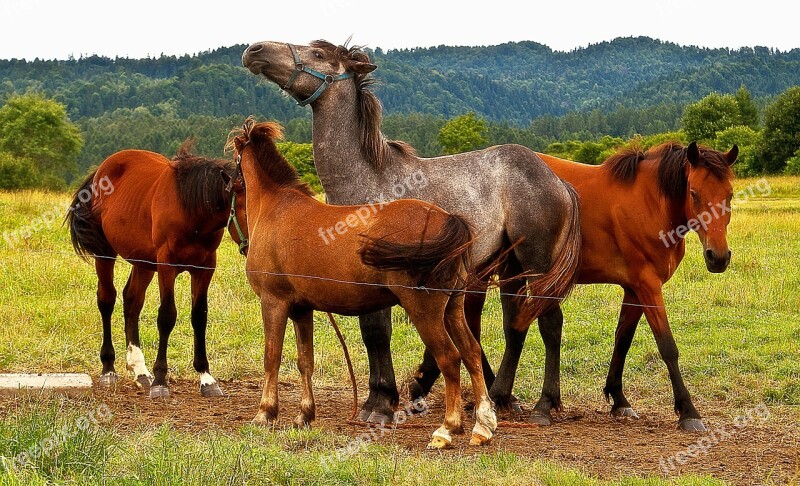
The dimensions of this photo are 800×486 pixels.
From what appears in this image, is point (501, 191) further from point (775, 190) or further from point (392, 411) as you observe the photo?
point (775, 190)

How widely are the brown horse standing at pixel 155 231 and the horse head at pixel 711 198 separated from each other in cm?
390

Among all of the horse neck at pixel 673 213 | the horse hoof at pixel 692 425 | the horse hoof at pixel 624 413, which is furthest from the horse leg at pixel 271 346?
the horse neck at pixel 673 213

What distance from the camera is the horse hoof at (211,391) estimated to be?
28.6 feet

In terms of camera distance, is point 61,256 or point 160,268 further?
point 61,256

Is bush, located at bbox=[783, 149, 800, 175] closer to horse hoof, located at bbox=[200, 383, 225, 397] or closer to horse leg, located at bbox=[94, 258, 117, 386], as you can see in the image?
horse leg, located at bbox=[94, 258, 117, 386]

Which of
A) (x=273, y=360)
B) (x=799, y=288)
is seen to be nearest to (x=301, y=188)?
(x=273, y=360)

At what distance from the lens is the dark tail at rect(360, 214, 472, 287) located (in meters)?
5.87

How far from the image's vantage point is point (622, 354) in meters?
8.38

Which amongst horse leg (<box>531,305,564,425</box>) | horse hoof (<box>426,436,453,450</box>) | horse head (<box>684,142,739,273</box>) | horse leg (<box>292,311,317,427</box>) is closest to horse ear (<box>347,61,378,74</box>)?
horse leg (<box>292,311,317,427</box>)

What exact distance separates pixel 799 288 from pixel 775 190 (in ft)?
72.1

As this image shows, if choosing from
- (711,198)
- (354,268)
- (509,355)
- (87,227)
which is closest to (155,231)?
(87,227)

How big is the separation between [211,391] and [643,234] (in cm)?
432

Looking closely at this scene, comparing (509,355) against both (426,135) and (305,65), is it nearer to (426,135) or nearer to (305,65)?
(305,65)

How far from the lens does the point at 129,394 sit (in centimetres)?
A: 862
